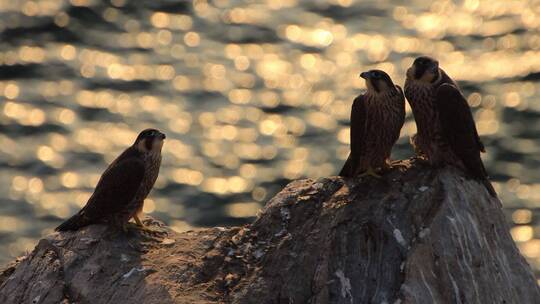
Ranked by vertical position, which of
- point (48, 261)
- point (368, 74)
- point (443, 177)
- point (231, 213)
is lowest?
point (231, 213)

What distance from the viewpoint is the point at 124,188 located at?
13.5m

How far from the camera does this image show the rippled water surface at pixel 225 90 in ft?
85.8

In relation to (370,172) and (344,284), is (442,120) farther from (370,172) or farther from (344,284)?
(344,284)

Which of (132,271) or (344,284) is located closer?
(344,284)

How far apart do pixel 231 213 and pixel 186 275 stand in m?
13.3

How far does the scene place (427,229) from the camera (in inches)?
481

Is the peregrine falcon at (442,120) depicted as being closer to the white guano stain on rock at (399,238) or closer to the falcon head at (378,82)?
the falcon head at (378,82)

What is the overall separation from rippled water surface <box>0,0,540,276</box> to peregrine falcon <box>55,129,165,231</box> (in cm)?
1132

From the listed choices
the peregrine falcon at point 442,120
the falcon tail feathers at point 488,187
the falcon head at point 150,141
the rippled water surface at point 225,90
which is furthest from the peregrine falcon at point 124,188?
the rippled water surface at point 225,90

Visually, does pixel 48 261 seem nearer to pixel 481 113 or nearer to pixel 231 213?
pixel 231 213

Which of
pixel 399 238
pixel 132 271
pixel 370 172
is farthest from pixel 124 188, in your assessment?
pixel 399 238

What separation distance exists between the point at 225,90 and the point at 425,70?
51.3 feet

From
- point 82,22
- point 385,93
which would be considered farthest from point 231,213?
point 385,93

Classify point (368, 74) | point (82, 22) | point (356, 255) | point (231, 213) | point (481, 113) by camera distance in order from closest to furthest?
point (356, 255), point (368, 74), point (231, 213), point (481, 113), point (82, 22)
